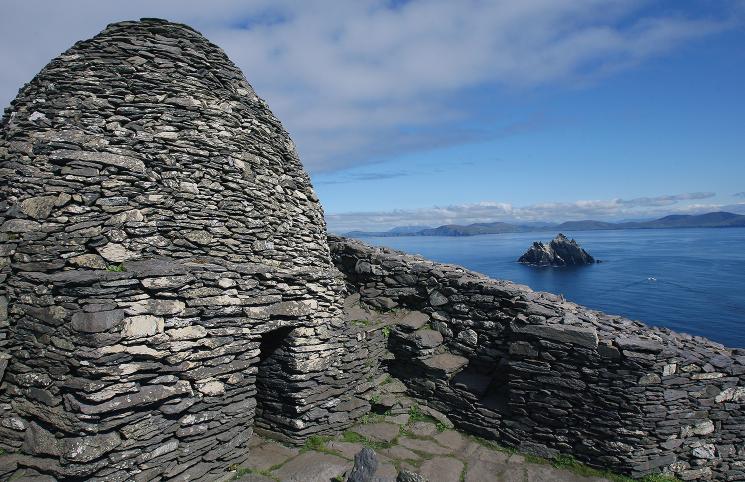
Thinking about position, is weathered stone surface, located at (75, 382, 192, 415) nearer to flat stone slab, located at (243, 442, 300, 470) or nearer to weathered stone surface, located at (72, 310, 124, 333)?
weathered stone surface, located at (72, 310, 124, 333)

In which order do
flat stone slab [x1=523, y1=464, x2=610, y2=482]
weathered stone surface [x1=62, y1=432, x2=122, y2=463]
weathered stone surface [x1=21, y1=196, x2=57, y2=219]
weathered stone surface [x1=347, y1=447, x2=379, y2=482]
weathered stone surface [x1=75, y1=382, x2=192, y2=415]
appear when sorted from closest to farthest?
weathered stone surface [x1=62, y1=432, x2=122, y2=463]
weathered stone surface [x1=75, y1=382, x2=192, y2=415]
weathered stone surface [x1=21, y1=196, x2=57, y2=219]
weathered stone surface [x1=347, y1=447, x2=379, y2=482]
flat stone slab [x1=523, y1=464, x2=610, y2=482]

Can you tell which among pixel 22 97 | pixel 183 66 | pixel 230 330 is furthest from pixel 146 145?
pixel 230 330

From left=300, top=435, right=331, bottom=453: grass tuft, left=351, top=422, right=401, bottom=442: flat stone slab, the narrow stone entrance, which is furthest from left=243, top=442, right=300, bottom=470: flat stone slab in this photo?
left=351, top=422, right=401, bottom=442: flat stone slab

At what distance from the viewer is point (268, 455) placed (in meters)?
8.03

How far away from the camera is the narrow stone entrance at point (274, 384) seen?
855cm

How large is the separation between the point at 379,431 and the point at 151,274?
603 centimetres

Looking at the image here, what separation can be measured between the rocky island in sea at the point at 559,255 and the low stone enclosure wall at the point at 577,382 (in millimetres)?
76031

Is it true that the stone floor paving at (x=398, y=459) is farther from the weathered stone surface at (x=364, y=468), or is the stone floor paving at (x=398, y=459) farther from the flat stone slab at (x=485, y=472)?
the weathered stone surface at (x=364, y=468)

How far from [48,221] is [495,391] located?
9847 mm

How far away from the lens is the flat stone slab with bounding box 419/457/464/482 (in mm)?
7754

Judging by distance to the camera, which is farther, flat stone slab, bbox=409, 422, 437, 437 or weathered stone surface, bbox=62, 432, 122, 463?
flat stone slab, bbox=409, 422, 437, 437

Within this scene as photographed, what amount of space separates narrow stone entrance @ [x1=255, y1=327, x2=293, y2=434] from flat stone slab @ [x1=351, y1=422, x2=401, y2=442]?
1.73 m

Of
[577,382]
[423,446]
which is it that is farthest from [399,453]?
[577,382]

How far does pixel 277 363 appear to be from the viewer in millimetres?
8633
